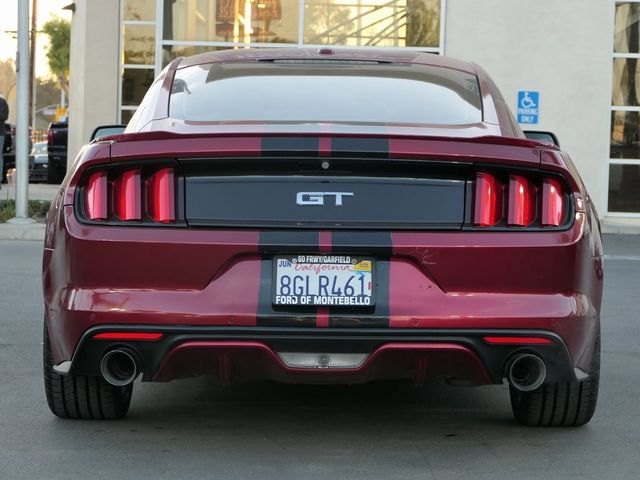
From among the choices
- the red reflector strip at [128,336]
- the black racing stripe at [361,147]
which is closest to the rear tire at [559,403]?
the black racing stripe at [361,147]

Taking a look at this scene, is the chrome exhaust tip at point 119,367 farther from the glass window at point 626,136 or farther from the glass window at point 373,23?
the glass window at point 626,136

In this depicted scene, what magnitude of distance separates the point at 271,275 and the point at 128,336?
1.80 ft

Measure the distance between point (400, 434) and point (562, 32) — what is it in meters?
16.1

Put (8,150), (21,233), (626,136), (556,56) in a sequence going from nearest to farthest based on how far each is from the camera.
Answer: (21,233) < (556,56) < (626,136) < (8,150)

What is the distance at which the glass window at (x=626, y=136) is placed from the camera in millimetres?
21109

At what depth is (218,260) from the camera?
4.85m

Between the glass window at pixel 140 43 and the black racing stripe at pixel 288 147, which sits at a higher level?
the glass window at pixel 140 43

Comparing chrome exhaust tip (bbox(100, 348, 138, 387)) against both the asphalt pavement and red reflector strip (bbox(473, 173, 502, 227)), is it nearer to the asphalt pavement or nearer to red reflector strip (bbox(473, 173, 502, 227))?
the asphalt pavement

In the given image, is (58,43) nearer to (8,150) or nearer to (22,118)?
(8,150)

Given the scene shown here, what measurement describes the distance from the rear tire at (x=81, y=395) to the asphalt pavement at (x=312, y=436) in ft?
0.17

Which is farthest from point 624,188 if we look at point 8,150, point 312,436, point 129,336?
point 129,336

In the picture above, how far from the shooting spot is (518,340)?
192 inches

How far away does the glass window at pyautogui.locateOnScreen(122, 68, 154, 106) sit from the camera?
869 inches

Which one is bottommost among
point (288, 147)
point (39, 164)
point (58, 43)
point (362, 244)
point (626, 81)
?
point (39, 164)
